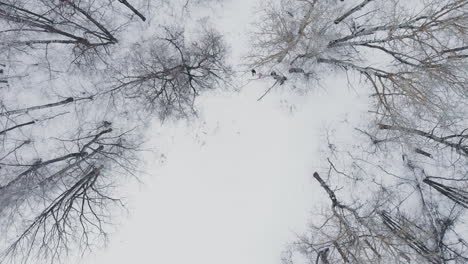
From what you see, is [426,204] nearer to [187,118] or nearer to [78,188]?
[187,118]

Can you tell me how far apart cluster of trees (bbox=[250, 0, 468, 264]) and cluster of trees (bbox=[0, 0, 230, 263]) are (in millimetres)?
2257

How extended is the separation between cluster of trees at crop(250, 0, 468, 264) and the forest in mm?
37

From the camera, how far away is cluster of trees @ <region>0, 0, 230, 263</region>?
8875mm

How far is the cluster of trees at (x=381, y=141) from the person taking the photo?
8.49 meters

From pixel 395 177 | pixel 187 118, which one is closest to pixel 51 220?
pixel 187 118

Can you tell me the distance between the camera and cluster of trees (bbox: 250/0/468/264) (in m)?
8.49

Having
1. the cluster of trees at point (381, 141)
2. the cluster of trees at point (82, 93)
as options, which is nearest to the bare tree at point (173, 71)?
the cluster of trees at point (82, 93)

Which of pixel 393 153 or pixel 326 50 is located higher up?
pixel 326 50

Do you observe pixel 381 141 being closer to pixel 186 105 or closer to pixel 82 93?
pixel 186 105

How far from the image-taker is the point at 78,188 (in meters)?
8.88

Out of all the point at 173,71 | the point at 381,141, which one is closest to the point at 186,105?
the point at 173,71

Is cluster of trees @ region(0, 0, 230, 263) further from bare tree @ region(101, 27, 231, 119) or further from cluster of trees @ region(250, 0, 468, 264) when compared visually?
cluster of trees @ region(250, 0, 468, 264)

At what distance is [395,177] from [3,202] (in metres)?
10.8

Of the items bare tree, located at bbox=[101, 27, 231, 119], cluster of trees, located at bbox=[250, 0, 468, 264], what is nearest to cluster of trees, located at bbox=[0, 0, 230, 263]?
bare tree, located at bbox=[101, 27, 231, 119]
